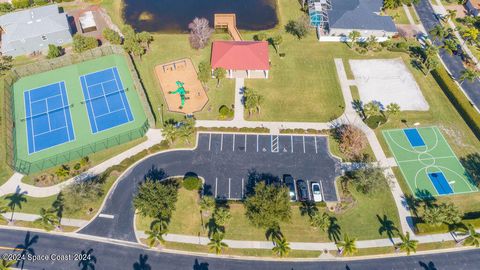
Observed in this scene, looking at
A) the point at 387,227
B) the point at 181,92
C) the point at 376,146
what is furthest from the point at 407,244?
the point at 181,92

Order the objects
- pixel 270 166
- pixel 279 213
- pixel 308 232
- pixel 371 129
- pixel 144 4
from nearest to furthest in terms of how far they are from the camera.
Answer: pixel 279 213 → pixel 308 232 → pixel 270 166 → pixel 371 129 → pixel 144 4

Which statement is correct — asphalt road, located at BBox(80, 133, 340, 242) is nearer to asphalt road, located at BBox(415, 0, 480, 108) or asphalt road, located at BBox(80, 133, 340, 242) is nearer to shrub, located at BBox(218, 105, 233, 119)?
shrub, located at BBox(218, 105, 233, 119)

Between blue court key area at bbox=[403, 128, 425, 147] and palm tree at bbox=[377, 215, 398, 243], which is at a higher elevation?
blue court key area at bbox=[403, 128, 425, 147]

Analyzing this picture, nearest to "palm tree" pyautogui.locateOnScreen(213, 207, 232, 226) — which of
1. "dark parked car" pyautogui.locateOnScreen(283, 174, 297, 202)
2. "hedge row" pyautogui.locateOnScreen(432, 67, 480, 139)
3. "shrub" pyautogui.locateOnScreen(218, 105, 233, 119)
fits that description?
"dark parked car" pyautogui.locateOnScreen(283, 174, 297, 202)

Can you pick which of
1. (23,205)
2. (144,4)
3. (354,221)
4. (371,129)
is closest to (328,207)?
(354,221)

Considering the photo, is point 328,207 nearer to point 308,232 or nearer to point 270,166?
point 308,232

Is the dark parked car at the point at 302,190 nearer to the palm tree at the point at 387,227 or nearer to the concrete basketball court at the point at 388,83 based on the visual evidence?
the palm tree at the point at 387,227

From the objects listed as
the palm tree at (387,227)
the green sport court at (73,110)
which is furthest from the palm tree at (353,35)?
the green sport court at (73,110)
